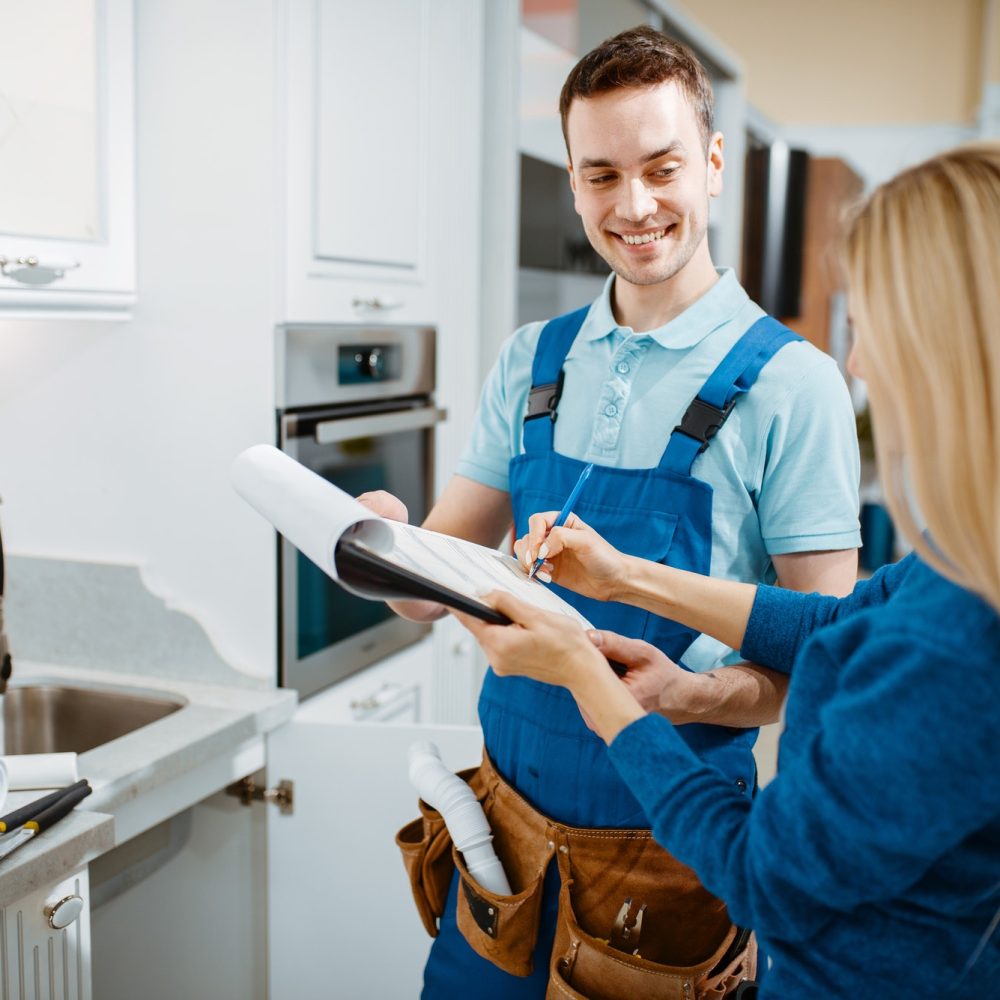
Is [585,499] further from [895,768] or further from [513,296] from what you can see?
[513,296]

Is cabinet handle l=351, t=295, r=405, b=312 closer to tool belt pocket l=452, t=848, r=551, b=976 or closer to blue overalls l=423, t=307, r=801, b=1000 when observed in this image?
blue overalls l=423, t=307, r=801, b=1000

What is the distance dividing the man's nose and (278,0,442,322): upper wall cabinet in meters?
0.63

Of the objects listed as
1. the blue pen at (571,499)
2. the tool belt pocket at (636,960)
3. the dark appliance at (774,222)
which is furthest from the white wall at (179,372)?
the dark appliance at (774,222)

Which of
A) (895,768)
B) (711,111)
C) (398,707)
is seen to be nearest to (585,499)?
(711,111)

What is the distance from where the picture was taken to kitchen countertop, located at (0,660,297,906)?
1.20m

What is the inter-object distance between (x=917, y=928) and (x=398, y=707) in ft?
4.44

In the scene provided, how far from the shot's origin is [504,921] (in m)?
1.14

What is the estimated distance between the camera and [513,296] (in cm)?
221

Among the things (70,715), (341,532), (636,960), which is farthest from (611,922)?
(70,715)

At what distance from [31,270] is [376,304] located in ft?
1.80

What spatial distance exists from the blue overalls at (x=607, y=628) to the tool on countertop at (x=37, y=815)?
453 millimetres

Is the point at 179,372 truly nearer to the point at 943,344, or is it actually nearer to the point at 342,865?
the point at 342,865

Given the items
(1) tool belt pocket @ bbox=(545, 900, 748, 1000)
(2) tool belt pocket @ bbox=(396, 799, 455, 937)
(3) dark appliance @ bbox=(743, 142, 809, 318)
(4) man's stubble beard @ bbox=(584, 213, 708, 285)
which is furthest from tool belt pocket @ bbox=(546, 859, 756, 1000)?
(3) dark appliance @ bbox=(743, 142, 809, 318)

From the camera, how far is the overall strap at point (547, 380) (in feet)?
4.17
